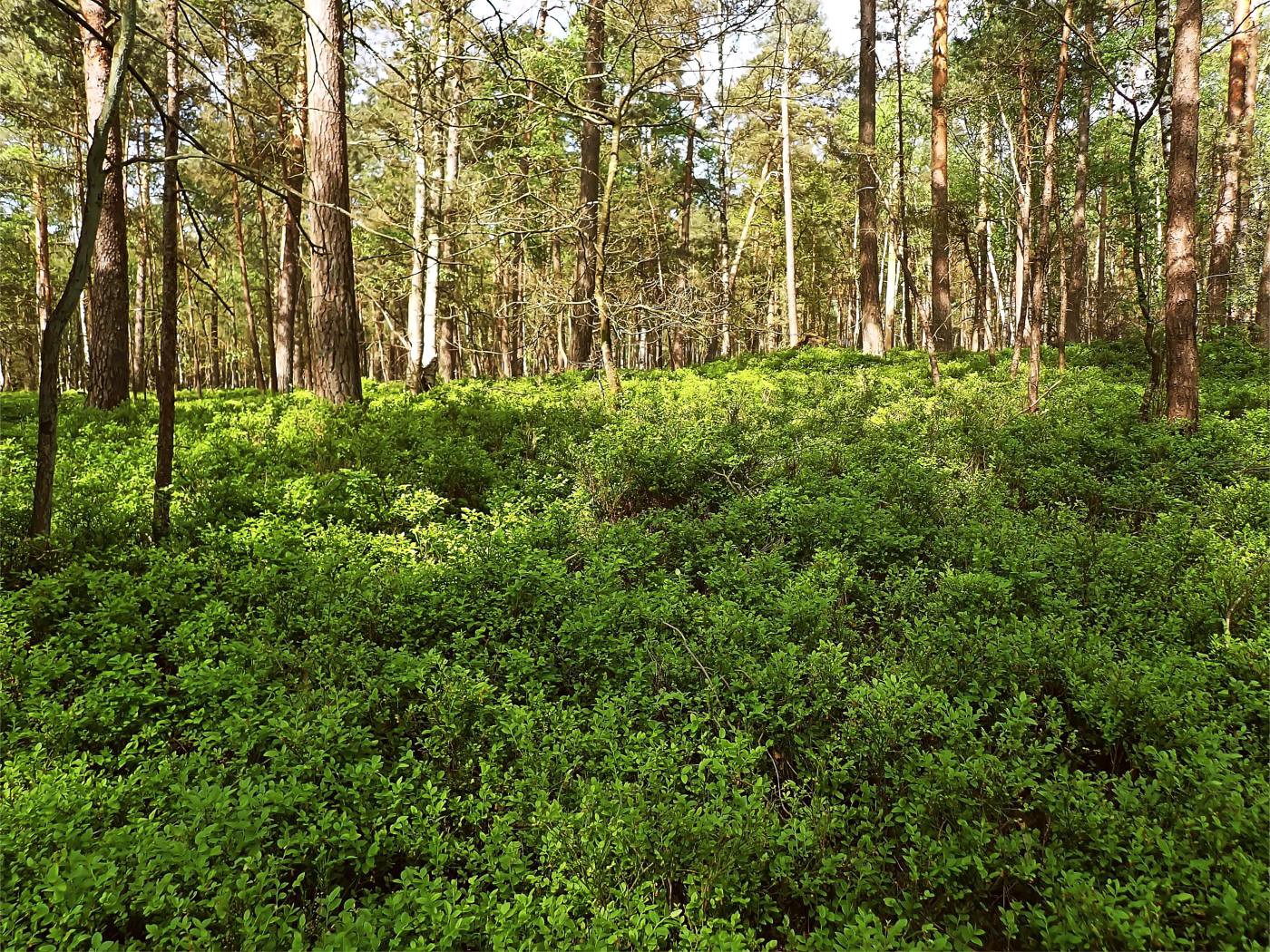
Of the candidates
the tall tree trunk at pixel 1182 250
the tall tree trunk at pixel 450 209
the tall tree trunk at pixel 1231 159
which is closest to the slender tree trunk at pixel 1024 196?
the tall tree trunk at pixel 1182 250

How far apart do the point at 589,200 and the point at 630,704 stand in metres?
11.4

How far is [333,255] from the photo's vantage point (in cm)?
758

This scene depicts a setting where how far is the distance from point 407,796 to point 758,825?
1609 millimetres

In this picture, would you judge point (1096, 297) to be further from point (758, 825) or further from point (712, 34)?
point (758, 825)

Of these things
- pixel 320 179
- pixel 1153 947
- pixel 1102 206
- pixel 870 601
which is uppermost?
pixel 1102 206

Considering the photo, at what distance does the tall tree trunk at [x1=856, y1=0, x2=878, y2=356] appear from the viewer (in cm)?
1527

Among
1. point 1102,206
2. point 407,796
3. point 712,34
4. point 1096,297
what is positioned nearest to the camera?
point 407,796

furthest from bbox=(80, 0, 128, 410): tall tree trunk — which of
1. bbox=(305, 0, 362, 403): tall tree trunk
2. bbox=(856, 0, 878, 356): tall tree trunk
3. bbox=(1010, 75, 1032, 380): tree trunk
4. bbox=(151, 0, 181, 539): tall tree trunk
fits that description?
bbox=(856, 0, 878, 356): tall tree trunk

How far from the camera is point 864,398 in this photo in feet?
33.1

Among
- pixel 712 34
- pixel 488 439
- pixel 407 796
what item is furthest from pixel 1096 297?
pixel 407 796

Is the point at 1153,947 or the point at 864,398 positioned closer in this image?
the point at 1153,947

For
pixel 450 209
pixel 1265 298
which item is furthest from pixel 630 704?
pixel 1265 298

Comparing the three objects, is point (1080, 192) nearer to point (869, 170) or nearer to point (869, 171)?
point (869, 171)

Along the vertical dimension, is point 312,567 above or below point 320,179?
below
